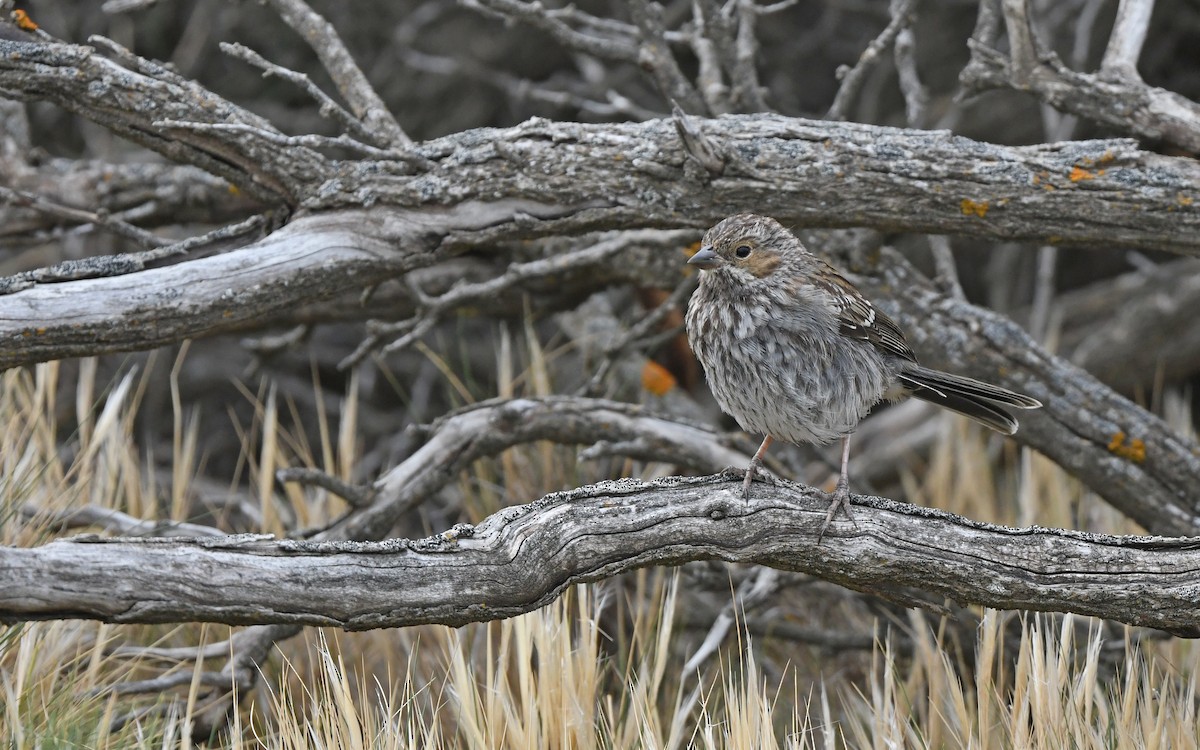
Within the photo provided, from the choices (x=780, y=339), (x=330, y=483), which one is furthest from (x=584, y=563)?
(x=330, y=483)

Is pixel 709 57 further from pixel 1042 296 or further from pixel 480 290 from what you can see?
pixel 1042 296

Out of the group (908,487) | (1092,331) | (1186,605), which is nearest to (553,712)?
(1186,605)

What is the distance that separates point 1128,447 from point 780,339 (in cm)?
155

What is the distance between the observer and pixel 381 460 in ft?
22.8

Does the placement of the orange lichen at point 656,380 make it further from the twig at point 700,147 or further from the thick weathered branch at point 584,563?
the thick weathered branch at point 584,563

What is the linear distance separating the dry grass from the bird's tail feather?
69 cm

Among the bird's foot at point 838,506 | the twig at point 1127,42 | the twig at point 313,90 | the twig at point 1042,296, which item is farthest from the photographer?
the twig at point 1042,296

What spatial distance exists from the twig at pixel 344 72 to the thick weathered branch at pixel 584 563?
1.60m

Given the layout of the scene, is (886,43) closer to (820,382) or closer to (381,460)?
(820,382)

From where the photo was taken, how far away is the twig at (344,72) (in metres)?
4.00

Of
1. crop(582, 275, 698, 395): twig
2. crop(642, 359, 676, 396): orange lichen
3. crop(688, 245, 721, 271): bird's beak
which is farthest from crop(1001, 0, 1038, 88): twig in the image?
crop(642, 359, 676, 396): orange lichen

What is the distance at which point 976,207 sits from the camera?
144 inches

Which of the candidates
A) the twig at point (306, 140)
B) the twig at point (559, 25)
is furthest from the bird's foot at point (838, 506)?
the twig at point (559, 25)

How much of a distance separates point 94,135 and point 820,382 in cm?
549
